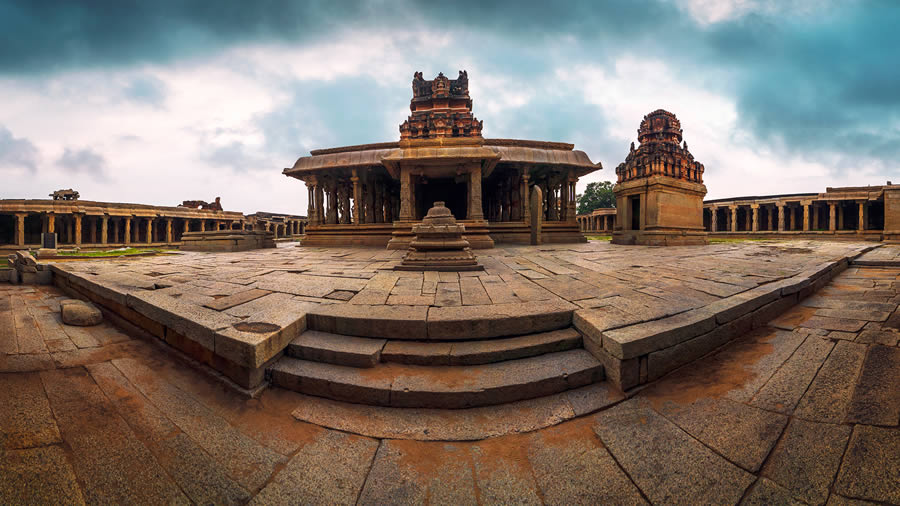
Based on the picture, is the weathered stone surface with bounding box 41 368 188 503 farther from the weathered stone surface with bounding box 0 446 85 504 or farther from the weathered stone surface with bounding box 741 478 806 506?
the weathered stone surface with bounding box 741 478 806 506

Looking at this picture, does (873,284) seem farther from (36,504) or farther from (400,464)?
(36,504)

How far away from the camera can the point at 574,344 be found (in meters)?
2.55

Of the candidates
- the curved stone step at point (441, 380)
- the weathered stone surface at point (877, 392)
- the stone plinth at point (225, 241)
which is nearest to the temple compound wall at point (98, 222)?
the stone plinth at point (225, 241)

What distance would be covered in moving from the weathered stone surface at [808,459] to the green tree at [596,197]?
50885 mm

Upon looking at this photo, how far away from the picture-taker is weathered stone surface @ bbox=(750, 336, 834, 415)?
6.21ft

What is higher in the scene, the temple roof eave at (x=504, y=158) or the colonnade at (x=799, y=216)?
the temple roof eave at (x=504, y=158)

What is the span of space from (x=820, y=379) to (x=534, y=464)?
204 cm

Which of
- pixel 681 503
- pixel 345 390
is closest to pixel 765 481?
pixel 681 503

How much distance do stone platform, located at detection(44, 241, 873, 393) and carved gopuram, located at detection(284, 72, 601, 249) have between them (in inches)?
235

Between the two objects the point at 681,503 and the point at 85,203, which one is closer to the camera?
the point at 681,503

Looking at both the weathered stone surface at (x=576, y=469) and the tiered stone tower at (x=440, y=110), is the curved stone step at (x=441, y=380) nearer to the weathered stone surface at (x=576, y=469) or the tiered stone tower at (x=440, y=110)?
the weathered stone surface at (x=576, y=469)

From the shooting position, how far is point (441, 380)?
2166 millimetres

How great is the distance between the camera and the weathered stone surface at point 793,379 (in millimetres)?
1892

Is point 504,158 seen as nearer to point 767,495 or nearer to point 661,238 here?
point 661,238
